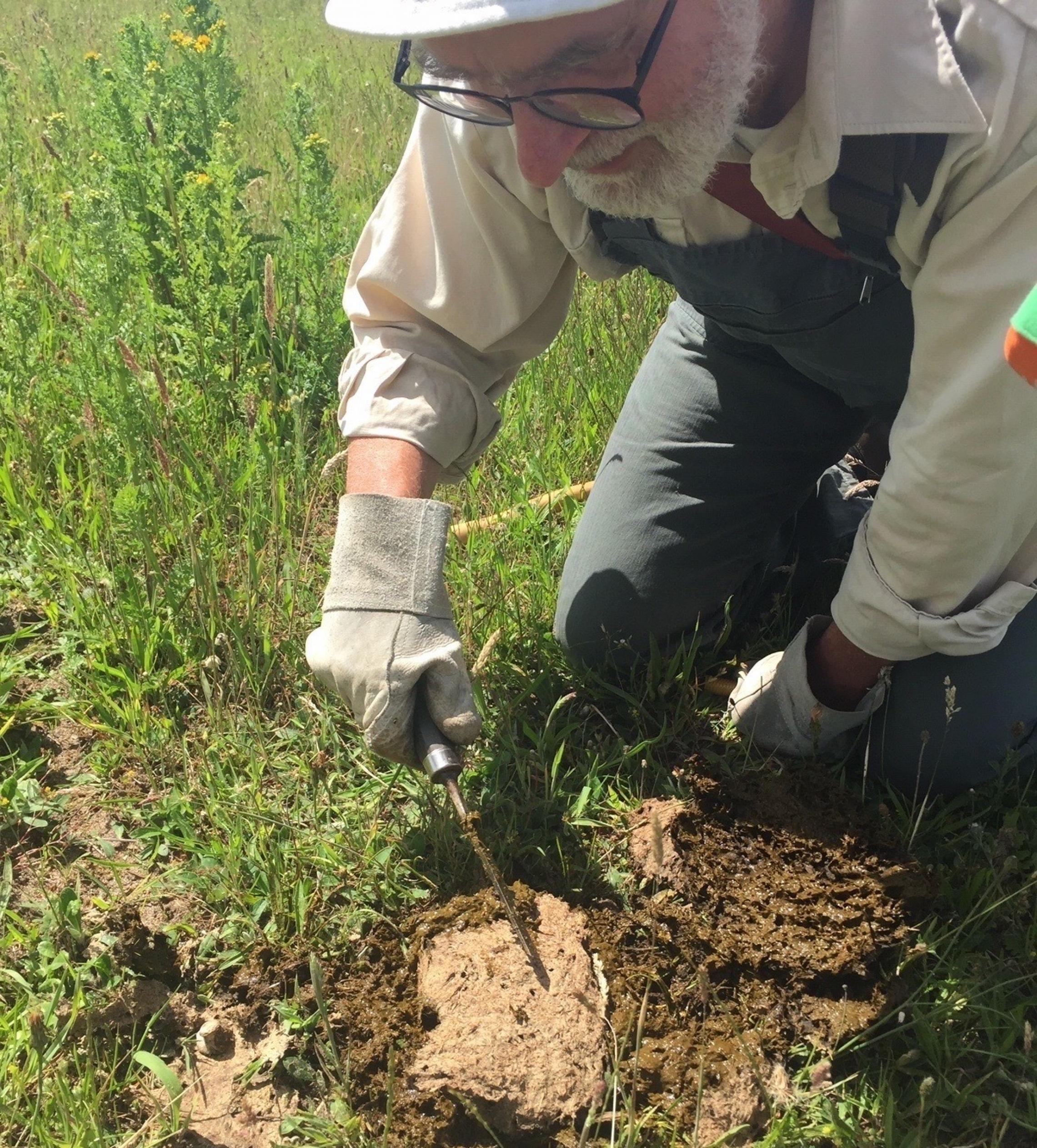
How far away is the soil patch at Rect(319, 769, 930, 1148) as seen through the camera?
5.01 feet

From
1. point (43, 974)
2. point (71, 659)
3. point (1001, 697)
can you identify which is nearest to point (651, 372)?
point (1001, 697)

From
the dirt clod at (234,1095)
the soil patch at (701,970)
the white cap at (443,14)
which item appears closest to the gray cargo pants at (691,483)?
the soil patch at (701,970)

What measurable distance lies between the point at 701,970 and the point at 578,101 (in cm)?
126

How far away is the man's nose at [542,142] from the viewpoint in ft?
4.91

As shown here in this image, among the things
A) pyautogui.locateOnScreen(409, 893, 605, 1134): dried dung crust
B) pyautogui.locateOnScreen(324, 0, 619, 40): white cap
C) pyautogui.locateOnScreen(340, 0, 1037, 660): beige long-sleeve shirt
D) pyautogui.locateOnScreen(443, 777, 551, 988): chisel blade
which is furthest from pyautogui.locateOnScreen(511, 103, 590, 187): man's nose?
pyautogui.locateOnScreen(409, 893, 605, 1134): dried dung crust

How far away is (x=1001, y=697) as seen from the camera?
1966 mm

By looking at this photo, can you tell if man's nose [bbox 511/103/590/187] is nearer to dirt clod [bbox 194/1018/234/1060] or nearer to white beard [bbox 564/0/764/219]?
white beard [bbox 564/0/764/219]

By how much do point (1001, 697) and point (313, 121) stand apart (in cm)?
417

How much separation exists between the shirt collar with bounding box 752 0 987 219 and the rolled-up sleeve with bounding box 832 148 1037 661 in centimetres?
13

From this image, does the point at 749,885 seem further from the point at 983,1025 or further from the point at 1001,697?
the point at 1001,697

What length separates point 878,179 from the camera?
150cm

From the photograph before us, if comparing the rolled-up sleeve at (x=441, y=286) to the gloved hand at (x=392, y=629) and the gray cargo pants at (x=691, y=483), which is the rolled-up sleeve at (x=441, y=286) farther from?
the gray cargo pants at (x=691, y=483)

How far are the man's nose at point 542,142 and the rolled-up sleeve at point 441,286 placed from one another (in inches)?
14.8

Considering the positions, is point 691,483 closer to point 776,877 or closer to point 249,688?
point 776,877
